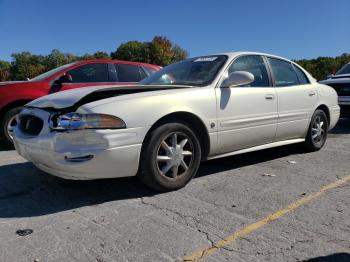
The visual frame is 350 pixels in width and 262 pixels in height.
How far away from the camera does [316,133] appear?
5926mm

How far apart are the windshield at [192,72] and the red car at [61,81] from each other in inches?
101

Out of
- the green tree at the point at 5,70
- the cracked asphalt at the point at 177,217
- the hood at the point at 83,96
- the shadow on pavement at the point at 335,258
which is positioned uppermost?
the green tree at the point at 5,70

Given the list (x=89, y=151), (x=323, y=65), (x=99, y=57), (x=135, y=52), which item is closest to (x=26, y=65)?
(x=99, y=57)

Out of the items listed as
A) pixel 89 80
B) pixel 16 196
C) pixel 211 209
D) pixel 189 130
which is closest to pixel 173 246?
pixel 211 209

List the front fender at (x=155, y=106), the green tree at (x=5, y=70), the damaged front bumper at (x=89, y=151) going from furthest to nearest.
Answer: the green tree at (x=5, y=70), the front fender at (x=155, y=106), the damaged front bumper at (x=89, y=151)

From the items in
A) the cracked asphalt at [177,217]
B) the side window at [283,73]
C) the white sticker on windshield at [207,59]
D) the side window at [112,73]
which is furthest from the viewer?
the side window at [112,73]

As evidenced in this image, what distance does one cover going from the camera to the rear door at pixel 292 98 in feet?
17.0

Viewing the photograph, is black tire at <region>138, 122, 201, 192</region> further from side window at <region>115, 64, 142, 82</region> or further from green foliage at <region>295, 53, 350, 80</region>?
green foliage at <region>295, 53, 350, 80</region>

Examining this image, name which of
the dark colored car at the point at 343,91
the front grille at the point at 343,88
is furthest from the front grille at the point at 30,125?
the front grille at the point at 343,88

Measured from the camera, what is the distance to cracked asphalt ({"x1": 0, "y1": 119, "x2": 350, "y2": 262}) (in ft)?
8.55

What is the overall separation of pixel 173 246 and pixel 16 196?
6.22ft

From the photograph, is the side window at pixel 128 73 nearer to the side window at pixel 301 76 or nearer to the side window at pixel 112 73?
the side window at pixel 112 73

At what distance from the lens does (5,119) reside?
6.55 m

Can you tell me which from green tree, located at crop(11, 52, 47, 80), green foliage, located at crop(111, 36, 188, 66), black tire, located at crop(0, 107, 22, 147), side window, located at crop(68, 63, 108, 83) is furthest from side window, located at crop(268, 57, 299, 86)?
green tree, located at crop(11, 52, 47, 80)
